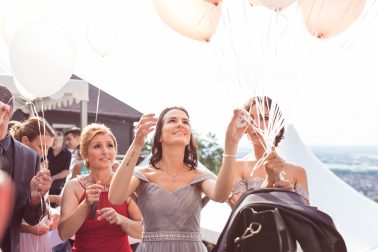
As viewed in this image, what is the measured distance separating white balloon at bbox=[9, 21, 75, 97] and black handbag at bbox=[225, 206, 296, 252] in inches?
69.8

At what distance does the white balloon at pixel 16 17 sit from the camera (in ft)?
12.9

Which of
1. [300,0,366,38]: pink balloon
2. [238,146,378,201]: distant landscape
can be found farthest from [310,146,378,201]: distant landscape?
[300,0,366,38]: pink balloon

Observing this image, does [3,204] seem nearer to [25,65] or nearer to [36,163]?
[36,163]

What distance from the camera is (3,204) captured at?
1.37 m

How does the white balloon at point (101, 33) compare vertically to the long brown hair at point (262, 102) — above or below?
above

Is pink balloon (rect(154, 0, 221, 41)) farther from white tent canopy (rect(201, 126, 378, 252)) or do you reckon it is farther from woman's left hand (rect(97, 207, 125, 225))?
white tent canopy (rect(201, 126, 378, 252))

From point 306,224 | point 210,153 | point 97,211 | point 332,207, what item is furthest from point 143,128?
point 210,153

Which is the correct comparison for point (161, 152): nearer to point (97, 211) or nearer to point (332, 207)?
point (97, 211)

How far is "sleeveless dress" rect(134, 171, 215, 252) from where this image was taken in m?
2.80

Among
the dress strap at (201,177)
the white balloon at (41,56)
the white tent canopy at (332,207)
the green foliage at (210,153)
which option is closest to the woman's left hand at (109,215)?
the dress strap at (201,177)

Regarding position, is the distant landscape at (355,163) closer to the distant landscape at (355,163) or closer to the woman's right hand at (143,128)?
the distant landscape at (355,163)

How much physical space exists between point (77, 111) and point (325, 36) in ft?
53.1

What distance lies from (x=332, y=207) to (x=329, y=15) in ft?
9.67

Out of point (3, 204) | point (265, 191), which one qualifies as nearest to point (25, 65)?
point (265, 191)
